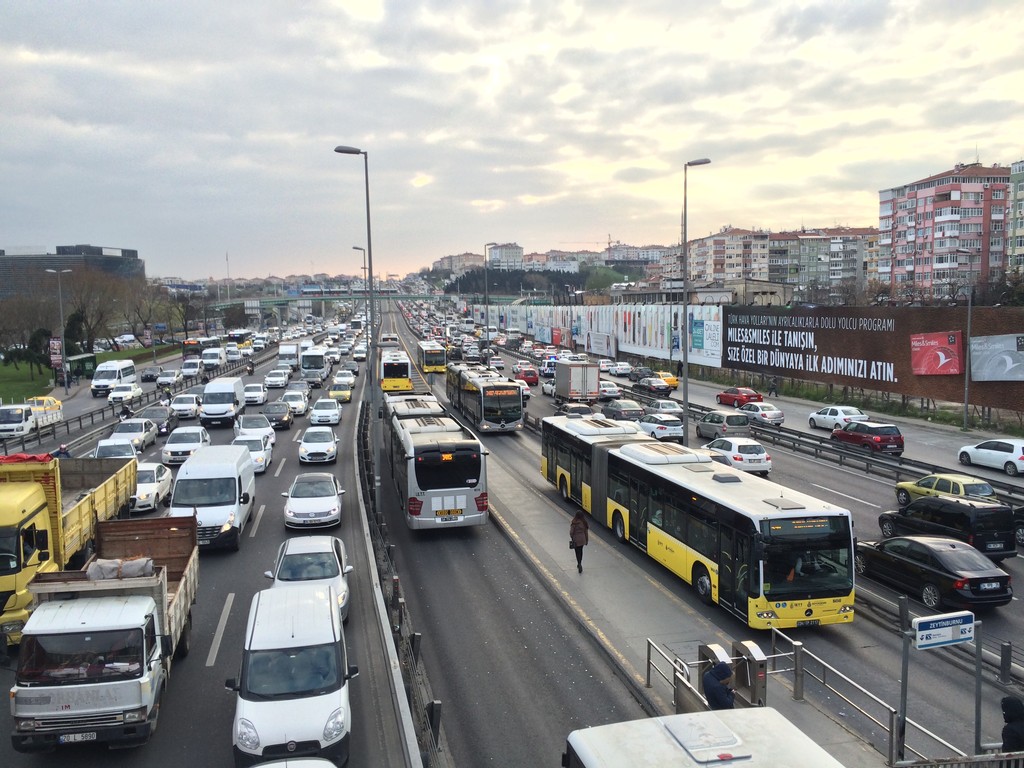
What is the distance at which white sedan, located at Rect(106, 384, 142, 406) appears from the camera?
48.0 meters

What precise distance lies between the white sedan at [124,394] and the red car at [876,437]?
39.8 meters

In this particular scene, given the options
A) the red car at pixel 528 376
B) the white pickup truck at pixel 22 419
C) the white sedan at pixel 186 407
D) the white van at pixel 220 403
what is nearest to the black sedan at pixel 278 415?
the white van at pixel 220 403

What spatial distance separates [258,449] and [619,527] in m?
15.3

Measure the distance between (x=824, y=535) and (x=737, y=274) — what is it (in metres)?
151

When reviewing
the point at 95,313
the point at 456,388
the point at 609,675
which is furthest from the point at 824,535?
the point at 95,313

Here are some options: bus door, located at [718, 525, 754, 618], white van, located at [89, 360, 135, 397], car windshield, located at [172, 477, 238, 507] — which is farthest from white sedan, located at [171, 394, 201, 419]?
bus door, located at [718, 525, 754, 618]

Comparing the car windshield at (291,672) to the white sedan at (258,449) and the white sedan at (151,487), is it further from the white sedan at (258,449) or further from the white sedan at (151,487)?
the white sedan at (258,449)

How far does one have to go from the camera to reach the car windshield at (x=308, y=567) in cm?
1448

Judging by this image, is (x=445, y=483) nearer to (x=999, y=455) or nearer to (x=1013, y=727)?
(x=1013, y=727)

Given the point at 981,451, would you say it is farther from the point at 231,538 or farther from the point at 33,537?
the point at 33,537

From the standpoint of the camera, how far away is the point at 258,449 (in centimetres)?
2944

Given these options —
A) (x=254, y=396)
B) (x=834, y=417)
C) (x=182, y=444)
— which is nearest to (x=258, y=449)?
(x=182, y=444)

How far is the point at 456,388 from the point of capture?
46188mm

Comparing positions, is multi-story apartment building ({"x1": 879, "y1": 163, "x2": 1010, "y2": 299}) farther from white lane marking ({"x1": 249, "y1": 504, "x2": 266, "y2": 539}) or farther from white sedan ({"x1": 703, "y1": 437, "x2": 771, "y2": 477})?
white lane marking ({"x1": 249, "y1": 504, "x2": 266, "y2": 539})
